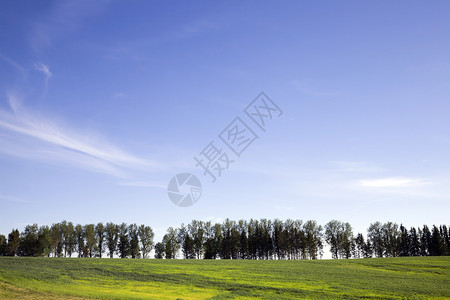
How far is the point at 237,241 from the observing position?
129625 millimetres

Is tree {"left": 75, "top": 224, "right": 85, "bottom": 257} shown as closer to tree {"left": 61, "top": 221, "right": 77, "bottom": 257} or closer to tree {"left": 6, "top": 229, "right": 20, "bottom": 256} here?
tree {"left": 61, "top": 221, "right": 77, "bottom": 257}

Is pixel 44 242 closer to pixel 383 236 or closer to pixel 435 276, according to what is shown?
pixel 435 276

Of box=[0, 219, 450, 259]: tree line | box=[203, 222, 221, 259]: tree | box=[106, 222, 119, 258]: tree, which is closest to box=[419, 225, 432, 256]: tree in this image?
box=[0, 219, 450, 259]: tree line

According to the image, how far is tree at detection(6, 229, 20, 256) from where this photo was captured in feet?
378

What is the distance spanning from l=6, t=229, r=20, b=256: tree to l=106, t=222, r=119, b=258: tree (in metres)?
31.8

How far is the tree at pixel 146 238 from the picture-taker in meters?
132

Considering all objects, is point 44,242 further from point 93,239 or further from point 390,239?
point 390,239

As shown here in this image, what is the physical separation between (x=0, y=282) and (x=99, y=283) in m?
11.5

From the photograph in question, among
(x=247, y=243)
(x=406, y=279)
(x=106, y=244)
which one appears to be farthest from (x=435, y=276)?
(x=106, y=244)

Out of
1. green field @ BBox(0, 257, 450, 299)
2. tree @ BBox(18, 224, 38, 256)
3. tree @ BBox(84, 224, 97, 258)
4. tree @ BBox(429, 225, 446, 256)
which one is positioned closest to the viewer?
green field @ BBox(0, 257, 450, 299)

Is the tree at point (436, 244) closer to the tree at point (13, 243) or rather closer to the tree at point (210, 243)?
the tree at point (210, 243)

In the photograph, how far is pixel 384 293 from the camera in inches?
1576

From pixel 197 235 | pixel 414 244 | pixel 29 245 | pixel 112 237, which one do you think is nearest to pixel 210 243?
pixel 197 235

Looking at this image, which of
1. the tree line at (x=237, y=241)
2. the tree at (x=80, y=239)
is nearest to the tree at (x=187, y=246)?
the tree line at (x=237, y=241)
